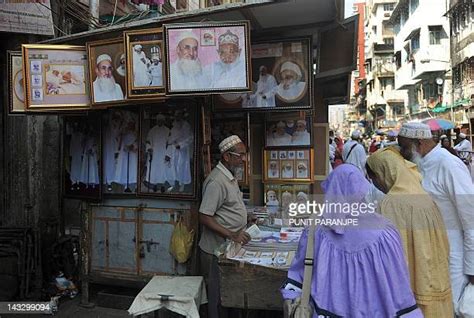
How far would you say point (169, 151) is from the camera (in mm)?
4531

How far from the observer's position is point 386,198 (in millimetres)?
2693

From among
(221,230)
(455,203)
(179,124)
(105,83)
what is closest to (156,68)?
(105,83)

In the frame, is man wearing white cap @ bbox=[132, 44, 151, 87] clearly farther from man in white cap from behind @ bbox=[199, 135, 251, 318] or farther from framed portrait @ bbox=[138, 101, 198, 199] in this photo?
man in white cap from behind @ bbox=[199, 135, 251, 318]

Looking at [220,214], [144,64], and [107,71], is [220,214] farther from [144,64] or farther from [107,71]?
[107,71]

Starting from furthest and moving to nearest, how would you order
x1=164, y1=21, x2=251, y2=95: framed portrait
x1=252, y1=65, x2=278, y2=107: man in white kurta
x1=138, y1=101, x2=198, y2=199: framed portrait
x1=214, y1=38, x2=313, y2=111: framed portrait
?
x1=252, y1=65, x2=278, y2=107: man in white kurta < x1=214, y1=38, x2=313, y2=111: framed portrait < x1=138, y1=101, x2=198, y2=199: framed portrait < x1=164, y1=21, x2=251, y2=95: framed portrait

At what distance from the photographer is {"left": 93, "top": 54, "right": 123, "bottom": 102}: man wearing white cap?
3992mm

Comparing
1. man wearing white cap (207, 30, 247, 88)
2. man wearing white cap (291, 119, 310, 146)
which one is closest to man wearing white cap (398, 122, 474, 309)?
man wearing white cap (207, 30, 247, 88)

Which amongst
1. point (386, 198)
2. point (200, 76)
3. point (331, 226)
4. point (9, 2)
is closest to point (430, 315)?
point (386, 198)

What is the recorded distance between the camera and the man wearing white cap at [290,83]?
4.70m

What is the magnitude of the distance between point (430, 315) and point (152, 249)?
9.36ft

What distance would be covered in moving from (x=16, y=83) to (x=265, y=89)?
2.53m

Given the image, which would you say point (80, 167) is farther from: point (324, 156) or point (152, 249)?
point (324, 156)

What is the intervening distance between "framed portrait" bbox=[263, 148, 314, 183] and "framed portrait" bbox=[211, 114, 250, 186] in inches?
13.8

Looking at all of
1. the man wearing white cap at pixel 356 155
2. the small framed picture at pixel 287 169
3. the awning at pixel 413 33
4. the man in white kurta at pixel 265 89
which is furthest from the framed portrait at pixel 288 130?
the awning at pixel 413 33
